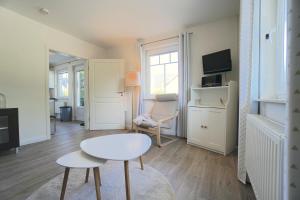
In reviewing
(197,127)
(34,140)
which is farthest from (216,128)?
(34,140)

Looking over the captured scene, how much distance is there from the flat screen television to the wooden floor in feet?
4.85

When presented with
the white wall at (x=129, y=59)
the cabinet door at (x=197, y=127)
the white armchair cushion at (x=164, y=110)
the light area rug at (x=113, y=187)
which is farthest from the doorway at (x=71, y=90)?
the cabinet door at (x=197, y=127)

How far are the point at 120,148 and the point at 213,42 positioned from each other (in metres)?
2.71

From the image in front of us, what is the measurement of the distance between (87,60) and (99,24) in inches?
51.3

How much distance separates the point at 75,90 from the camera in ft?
18.2

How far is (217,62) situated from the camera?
2717mm

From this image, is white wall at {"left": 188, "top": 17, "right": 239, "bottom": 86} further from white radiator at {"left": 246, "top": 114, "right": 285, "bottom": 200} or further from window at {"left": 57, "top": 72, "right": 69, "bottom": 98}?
window at {"left": 57, "top": 72, "right": 69, "bottom": 98}

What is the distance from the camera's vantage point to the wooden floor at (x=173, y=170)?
142cm

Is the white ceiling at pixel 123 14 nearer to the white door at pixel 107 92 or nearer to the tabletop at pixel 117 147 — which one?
the white door at pixel 107 92

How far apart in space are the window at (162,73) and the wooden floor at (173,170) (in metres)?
1.48

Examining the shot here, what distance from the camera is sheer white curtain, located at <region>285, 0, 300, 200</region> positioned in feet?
1.63

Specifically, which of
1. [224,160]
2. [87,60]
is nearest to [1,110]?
[87,60]

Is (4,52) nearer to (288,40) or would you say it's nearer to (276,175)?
(288,40)

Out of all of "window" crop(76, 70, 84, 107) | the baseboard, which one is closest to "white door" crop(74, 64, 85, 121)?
"window" crop(76, 70, 84, 107)
